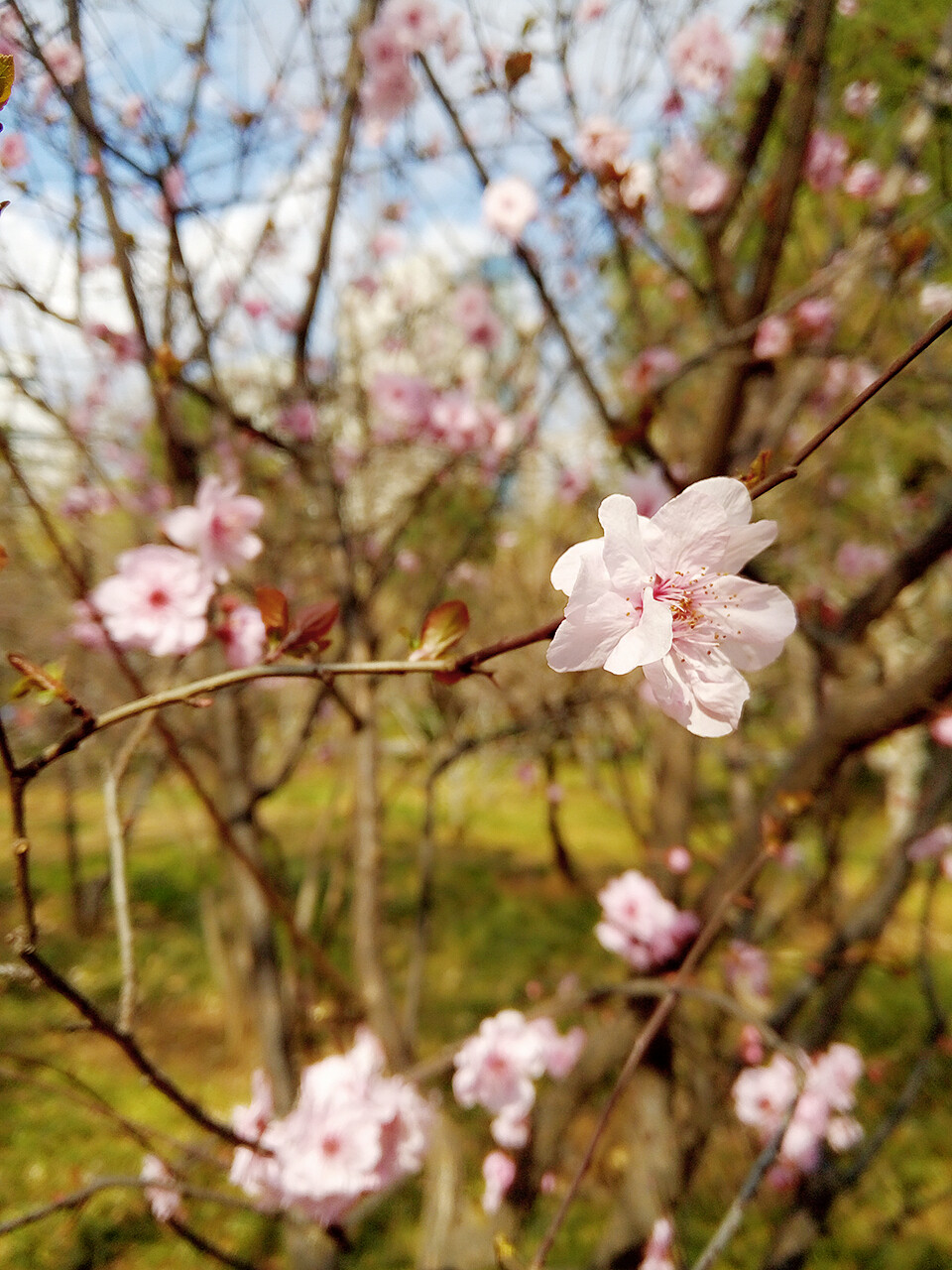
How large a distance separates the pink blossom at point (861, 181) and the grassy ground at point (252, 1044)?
2485mm

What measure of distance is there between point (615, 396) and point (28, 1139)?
165 inches

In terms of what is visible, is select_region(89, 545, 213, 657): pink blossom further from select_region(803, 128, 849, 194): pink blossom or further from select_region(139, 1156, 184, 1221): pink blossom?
select_region(803, 128, 849, 194): pink blossom

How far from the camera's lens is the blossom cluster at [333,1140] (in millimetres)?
968

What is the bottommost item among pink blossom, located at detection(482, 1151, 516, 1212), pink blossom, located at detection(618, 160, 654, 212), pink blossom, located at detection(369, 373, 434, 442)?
pink blossom, located at detection(482, 1151, 516, 1212)

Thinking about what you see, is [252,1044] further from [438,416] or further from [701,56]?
[701,56]

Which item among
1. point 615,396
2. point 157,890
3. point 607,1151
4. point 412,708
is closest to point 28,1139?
point 607,1151

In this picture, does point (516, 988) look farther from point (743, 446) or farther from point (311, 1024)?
point (743, 446)

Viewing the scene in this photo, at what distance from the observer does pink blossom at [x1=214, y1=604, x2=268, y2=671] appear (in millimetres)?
1103

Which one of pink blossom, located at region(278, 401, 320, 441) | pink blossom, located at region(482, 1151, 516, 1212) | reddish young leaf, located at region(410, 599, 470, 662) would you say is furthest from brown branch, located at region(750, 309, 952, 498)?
pink blossom, located at region(482, 1151, 516, 1212)

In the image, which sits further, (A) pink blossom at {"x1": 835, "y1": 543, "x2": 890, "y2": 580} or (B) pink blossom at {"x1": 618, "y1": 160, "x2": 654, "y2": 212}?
(A) pink blossom at {"x1": 835, "y1": 543, "x2": 890, "y2": 580}

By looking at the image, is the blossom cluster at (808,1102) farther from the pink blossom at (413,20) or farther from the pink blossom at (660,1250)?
the pink blossom at (413,20)

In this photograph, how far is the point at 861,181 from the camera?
2.49 meters

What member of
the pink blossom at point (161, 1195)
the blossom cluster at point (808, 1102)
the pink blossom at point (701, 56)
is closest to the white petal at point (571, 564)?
the pink blossom at point (161, 1195)

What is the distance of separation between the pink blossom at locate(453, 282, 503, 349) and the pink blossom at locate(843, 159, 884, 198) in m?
1.33
